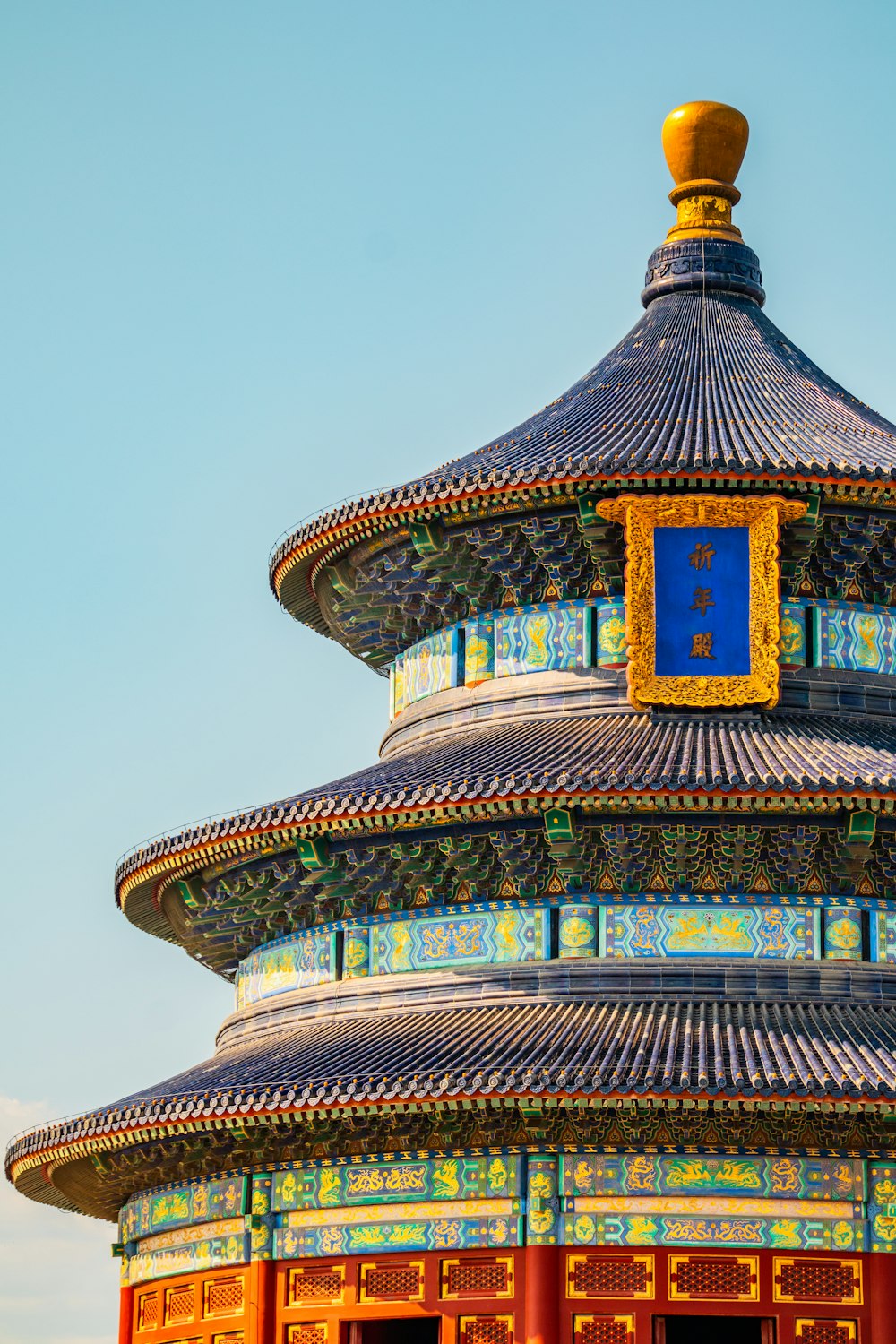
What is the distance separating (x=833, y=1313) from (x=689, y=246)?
51.1ft

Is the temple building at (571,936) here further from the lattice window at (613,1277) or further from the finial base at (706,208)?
the finial base at (706,208)

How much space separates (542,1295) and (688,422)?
36.0ft

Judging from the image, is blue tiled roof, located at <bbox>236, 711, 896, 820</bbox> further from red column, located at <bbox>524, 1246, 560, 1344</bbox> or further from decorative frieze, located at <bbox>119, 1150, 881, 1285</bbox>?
red column, located at <bbox>524, 1246, 560, 1344</bbox>

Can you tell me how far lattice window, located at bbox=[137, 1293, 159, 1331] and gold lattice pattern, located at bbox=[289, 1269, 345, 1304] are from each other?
275cm

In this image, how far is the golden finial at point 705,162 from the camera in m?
34.8

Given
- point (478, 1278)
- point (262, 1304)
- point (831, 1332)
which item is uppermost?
point (478, 1278)

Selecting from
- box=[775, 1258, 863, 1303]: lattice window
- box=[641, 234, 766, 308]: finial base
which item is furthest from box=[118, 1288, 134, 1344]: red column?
box=[641, 234, 766, 308]: finial base

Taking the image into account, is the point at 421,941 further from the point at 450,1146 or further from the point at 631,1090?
the point at 631,1090

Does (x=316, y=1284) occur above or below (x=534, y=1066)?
below

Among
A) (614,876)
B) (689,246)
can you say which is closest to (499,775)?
(614,876)

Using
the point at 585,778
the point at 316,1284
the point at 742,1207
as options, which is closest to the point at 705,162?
the point at 585,778

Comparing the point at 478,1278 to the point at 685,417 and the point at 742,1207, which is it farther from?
the point at 685,417

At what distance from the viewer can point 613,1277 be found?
82.5 feet

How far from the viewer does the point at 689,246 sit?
34.9 metres
